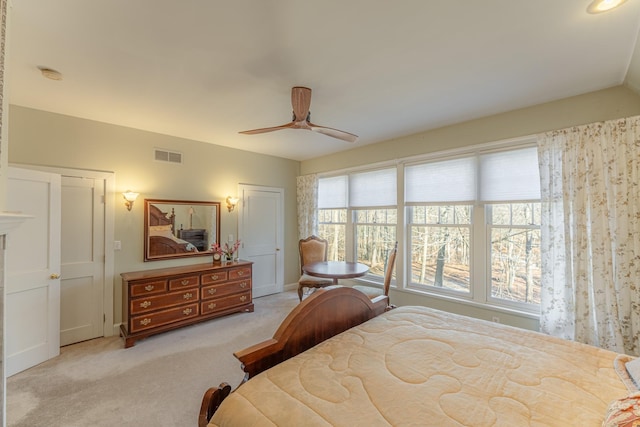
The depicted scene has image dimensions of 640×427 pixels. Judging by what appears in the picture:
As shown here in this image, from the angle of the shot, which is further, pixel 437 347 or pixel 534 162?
pixel 534 162

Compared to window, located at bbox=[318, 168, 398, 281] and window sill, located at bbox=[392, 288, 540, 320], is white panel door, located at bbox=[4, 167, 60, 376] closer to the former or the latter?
window, located at bbox=[318, 168, 398, 281]

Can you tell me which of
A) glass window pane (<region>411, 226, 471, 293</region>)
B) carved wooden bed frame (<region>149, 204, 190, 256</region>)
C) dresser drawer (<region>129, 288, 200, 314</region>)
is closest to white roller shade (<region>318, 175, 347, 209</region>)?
glass window pane (<region>411, 226, 471, 293</region>)

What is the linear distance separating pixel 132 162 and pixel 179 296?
1942 mm

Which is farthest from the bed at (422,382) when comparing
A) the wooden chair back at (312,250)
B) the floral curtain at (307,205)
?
the floral curtain at (307,205)

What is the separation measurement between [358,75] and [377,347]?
6.98 ft

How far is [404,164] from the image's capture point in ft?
13.2

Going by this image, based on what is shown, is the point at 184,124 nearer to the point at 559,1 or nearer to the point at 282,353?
the point at 282,353

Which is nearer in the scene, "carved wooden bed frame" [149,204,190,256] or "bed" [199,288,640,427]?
"bed" [199,288,640,427]

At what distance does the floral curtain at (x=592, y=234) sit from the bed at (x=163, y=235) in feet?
15.2

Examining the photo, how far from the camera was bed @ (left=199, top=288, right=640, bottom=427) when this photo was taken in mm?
1038

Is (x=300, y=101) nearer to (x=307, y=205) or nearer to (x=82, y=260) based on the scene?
(x=307, y=205)

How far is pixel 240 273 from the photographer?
411 centimetres

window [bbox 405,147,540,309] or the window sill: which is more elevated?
window [bbox 405,147,540,309]

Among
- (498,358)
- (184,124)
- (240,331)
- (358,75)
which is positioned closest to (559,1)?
(358,75)
